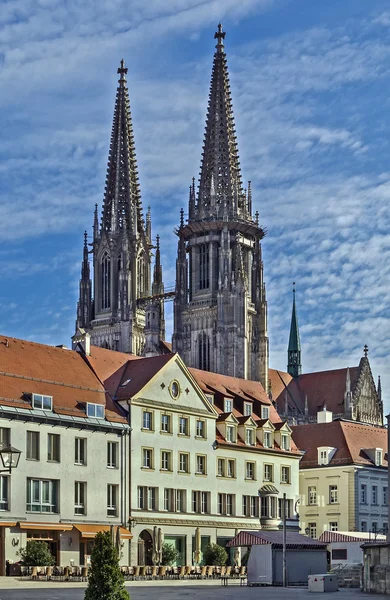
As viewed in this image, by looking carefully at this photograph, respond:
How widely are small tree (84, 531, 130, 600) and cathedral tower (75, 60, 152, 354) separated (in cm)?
13261

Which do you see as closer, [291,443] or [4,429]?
[4,429]

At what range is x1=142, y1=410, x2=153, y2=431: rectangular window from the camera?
222ft

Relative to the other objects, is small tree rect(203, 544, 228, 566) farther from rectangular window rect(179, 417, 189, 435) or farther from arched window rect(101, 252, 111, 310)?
arched window rect(101, 252, 111, 310)

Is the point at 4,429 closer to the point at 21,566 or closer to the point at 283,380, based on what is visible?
the point at 21,566

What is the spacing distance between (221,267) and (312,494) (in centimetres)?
6974

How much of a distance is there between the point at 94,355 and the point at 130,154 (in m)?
101

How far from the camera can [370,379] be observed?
161 m

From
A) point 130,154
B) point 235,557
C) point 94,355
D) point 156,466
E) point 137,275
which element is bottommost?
point 235,557

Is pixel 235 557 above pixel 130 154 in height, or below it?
below

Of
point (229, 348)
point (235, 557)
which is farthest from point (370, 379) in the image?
point (235, 557)

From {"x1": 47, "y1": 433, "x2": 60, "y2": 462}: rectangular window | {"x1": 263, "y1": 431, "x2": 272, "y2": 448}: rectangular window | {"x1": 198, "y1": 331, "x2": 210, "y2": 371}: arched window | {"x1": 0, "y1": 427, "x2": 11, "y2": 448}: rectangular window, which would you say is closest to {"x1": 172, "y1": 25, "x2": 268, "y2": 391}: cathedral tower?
{"x1": 198, "y1": 331, "x2": 210, "y2": 371}: arched window

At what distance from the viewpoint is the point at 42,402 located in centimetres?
6069

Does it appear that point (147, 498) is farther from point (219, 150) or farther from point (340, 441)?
point (219, 150)

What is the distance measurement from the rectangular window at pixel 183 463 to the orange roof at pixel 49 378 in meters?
5.79
